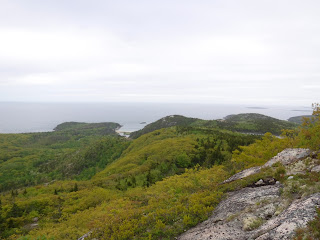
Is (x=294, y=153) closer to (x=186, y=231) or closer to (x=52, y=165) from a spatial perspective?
(x=186, y=231)

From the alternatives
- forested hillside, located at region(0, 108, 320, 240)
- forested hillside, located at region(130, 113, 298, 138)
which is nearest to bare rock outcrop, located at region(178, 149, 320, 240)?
forested hillside, located at region(0, 108, 320, 240)

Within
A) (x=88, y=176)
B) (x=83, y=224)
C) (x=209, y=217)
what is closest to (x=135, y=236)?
(x=209, y=217)

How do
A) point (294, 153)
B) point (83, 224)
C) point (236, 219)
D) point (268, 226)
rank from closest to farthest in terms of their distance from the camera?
point (268, 226) < point (236, 219) < point (294, 153) < point (83, 224)

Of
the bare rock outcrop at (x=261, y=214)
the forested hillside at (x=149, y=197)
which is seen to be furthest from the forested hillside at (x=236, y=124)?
the bare rock outcrop at (x=261, y=214)

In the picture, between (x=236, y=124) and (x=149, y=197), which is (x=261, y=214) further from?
(x=236, y=124)

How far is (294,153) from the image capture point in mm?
12617

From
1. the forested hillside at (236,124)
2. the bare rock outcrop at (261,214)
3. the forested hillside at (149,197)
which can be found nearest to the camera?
the bare rock outcrop at (261,214)

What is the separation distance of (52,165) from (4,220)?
2257 inches

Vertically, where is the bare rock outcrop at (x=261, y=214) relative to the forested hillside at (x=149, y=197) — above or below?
above

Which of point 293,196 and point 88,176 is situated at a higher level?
point 293,196

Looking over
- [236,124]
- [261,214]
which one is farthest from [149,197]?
[236,124]

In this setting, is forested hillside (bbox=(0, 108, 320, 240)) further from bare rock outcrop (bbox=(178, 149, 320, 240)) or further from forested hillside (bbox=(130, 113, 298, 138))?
forested hillside (bbox=(130, 113, 298, 138))

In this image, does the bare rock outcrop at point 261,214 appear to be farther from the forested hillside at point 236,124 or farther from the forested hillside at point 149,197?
the forested hillside at point 236,124

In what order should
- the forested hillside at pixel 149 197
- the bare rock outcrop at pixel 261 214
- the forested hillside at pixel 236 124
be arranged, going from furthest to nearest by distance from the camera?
the forested hillside at pixel 236 124
the forested hillside at pixel 149 197
the bare rock outcrop at pixel 261 214
